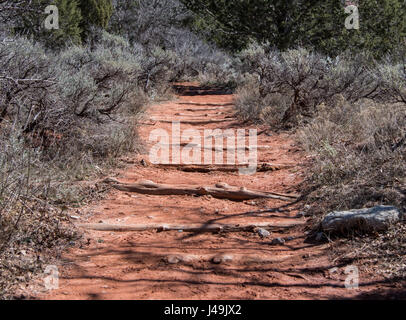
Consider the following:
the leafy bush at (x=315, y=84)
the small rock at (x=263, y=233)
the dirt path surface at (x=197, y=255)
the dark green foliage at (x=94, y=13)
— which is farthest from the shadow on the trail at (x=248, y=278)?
the dark green foliage at (x=94, y=13)

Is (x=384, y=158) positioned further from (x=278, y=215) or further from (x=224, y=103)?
(x=224, y=103)

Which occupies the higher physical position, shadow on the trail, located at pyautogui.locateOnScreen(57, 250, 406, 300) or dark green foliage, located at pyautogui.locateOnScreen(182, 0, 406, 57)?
dark green foliage, located at pyautogui.locateOnScreen(182, 0, 406, 57)

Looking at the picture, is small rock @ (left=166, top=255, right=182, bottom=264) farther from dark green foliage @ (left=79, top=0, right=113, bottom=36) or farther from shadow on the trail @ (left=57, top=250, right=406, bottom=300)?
dark green foliage @ (left=79, top=0, right=113, bottom=36)

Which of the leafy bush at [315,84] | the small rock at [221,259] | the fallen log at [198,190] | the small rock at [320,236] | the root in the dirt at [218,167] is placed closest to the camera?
the small rock at [221,259]

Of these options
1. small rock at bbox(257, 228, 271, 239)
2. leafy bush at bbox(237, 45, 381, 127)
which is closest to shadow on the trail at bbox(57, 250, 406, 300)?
small rock at bbox(257, 228, 271, 239)

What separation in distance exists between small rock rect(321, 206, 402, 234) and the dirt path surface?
22 cm

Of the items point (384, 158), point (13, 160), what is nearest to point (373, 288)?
point (384, 158)

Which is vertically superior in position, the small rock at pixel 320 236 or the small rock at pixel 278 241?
the small rock at pixel 320 236

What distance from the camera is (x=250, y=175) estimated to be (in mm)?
6305

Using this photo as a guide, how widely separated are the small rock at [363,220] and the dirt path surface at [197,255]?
0.72ft

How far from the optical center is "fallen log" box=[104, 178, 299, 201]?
5.23m

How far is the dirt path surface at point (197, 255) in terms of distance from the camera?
3008 mm

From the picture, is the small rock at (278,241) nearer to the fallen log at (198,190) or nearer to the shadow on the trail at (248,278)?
the shadow on the trail at (248,278)
